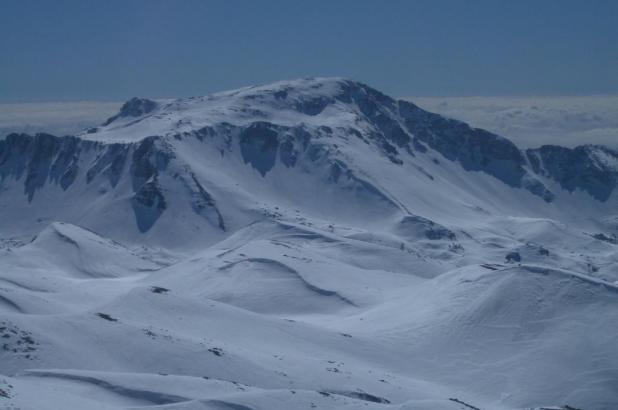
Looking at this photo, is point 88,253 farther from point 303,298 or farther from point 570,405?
point 570,405

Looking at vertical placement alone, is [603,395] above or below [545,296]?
below

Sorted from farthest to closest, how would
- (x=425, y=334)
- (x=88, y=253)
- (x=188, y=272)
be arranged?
(x=88, y=253) < (x=188, y=272) < (x=425, y=334)

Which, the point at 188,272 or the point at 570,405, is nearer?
the point at 570,405

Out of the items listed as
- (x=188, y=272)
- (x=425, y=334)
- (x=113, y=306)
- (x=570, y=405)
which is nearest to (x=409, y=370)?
(x=425, y=334)

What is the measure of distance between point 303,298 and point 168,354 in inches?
1883

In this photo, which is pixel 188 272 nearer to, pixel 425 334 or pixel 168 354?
pixel 425 334

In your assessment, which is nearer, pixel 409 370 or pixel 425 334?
pixel 409 370

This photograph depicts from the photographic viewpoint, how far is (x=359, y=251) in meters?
152

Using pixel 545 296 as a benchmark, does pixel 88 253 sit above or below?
below

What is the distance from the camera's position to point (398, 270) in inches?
5630

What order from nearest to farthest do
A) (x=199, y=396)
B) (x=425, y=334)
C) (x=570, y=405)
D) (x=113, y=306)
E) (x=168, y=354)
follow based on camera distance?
(x=199, y=396), (x=168, y=354), (x=570, y=405), (x=113, y=306), (x=425, y=334)

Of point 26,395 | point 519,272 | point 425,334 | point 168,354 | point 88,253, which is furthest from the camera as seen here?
point 88,253

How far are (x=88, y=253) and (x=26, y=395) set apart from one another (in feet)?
382

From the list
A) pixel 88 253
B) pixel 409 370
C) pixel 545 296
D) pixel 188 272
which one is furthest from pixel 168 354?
pixel 88 253
